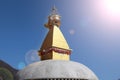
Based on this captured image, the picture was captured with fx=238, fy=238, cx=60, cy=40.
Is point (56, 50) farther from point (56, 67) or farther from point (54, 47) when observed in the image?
point (56, 67)

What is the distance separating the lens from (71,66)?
3122cm

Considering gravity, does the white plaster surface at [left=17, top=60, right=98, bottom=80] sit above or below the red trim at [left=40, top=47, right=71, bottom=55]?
below

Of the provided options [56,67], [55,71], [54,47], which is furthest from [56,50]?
[55,71]

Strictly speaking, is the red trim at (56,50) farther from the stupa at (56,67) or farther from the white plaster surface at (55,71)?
the white plaster surface at (55,71)

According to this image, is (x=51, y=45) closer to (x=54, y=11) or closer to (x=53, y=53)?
(x=53, y=53)

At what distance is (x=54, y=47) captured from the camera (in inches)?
1508

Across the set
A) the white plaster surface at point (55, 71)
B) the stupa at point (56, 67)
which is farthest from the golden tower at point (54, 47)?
the white plaster surface at point (55, 71)

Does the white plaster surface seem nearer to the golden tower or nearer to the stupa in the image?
the stupa

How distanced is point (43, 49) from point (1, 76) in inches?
489

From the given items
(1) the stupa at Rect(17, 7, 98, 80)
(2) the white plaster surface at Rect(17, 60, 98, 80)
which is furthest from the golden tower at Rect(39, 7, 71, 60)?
(2) the white plaster surface at Rect(17, 60, 98, 80)

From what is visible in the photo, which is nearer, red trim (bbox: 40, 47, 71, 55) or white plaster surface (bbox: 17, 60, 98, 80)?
white plaster surface (bbox: 17, 60, 98, 80)

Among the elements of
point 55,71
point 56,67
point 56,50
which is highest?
point 56,50

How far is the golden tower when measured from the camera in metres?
38.4

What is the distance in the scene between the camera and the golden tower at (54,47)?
126ft
